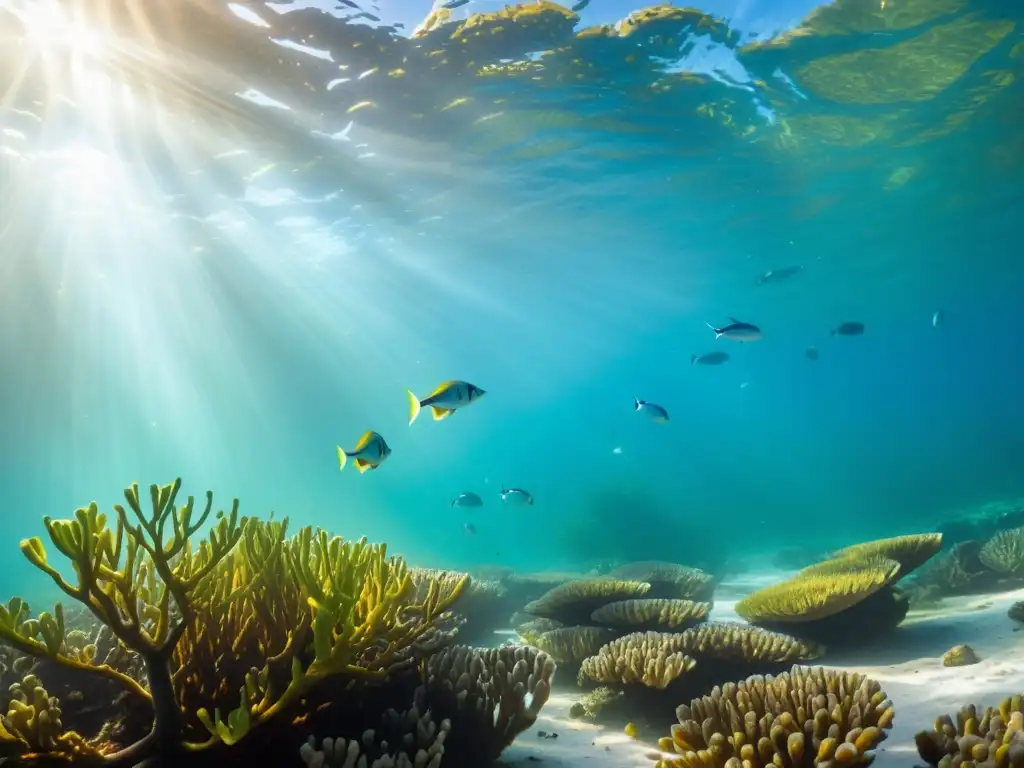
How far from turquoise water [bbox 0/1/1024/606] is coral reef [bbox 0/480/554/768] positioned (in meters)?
13.9

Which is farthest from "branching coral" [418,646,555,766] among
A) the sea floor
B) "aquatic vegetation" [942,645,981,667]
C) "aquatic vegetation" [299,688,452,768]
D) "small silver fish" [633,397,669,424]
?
"small silver fish" [633,397,669,424]

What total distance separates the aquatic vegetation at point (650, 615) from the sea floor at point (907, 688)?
0.99m

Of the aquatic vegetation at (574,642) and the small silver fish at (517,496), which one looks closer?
the aquatic vegetation at (574,642)

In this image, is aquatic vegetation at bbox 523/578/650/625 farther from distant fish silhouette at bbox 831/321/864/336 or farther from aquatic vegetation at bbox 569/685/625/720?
distant fish silhouette at bbox 831/321/864/336

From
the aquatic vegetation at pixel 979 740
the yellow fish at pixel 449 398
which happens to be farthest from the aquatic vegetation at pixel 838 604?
the yellow fish at pixel 449 398

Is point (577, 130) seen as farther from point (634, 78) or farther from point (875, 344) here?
point (875, 344)

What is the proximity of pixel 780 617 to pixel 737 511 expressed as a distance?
136ft

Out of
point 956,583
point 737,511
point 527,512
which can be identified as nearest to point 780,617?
point 956,583

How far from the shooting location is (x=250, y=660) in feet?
11.1

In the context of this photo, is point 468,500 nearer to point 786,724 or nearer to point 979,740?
point 786,724

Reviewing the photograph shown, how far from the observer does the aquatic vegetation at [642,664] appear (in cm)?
484

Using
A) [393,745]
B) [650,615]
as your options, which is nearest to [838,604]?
[650,615]

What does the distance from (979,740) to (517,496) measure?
8989mm

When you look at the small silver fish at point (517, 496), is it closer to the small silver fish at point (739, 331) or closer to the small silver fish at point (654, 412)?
the small silver fish at point (654, 412)
